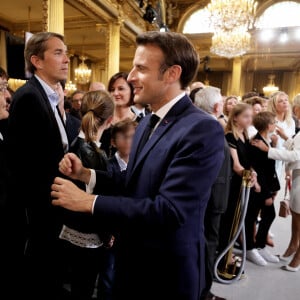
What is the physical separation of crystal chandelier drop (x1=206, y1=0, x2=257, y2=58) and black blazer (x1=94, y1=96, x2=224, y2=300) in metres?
7.23

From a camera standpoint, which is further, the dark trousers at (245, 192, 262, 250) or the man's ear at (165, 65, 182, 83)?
the dark trousers at (245, 192, 262, 250)

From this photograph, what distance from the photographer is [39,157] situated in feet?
5.63

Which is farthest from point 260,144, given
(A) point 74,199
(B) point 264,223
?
(A) point 74,199

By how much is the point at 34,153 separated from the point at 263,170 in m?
2.48

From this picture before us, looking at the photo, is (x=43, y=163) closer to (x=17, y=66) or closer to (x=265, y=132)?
(x=265, y=132)

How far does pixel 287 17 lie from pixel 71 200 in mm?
13613

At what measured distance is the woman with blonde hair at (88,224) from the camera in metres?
1.63

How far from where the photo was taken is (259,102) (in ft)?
14.3

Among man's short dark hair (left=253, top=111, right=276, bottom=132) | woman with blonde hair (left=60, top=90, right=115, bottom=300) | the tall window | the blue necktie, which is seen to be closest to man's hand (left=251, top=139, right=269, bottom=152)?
man's short dark hair (left=253, top=111, right=276, bottom=132)

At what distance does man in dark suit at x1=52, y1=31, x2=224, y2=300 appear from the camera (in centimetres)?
95

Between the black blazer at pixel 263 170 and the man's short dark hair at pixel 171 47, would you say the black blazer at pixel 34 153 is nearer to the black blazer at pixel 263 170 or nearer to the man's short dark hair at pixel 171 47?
the man's short dark hair at pixel 171 47

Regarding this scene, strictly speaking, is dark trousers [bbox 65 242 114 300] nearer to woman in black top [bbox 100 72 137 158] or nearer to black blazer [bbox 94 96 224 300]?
black blazer [bbox 94 96 224 300]

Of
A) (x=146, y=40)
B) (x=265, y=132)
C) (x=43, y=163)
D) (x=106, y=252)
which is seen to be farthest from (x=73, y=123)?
(x=265, y=132)

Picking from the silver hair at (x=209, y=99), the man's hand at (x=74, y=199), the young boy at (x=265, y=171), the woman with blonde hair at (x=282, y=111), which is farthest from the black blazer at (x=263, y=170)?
the man's hand at (x=74, y=199)
